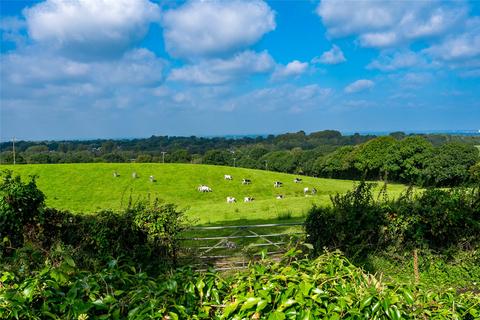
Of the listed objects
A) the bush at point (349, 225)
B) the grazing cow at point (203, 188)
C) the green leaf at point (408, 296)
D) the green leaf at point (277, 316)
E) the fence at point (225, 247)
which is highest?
the green leaf at point (408, 296)

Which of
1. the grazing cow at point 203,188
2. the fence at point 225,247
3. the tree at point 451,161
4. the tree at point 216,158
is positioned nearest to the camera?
the fence at point 225,247

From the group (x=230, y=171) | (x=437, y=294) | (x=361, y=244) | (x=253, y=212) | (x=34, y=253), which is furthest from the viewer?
(x=230, y=171)

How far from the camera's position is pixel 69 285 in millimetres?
2053

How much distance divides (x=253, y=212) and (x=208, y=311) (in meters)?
16.3

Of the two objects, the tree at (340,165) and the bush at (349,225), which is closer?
the bush at (349,225)

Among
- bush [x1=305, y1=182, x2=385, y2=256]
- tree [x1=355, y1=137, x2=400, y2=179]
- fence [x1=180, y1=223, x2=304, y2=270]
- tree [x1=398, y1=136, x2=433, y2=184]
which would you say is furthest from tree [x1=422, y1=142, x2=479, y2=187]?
bush [x1=305, y1=182, x2=385, y2=256]

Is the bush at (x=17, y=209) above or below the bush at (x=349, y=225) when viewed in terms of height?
above

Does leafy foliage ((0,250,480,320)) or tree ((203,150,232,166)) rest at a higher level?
leafy foliage ((0,250,480,320))

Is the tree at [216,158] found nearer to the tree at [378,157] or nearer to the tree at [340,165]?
the tree at [340,165]

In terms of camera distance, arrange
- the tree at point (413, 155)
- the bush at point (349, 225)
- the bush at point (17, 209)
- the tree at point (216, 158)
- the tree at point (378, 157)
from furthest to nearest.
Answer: the tree at point (216, 158) < the tree at point (378, 157) < the tree at point (413, 155) < the bush at point (349, 225) < the bush at point (17, 209)

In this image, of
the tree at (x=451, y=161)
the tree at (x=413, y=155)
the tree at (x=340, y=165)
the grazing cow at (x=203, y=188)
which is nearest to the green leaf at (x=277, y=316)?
the grazing cow at (x=203, y=188)

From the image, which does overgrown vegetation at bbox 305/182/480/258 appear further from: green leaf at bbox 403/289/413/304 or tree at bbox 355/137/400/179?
tree at bbox 355/137/400/179

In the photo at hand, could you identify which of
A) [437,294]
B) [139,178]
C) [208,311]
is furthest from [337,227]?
[139,178]

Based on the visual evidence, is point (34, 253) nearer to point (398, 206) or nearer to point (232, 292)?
point (232, 292)
